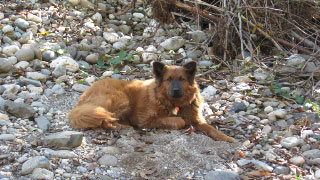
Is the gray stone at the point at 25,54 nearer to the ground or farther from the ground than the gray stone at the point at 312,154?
farther from the ground

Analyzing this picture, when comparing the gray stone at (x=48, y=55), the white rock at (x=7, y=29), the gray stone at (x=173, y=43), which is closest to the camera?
the gray stone at (x=48, y=55)

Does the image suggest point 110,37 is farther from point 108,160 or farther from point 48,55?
point 108,160

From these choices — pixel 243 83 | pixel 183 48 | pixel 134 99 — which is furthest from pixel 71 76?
pixel 243 83

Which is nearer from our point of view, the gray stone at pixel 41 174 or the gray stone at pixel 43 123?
the gray stone at pixel 41 174

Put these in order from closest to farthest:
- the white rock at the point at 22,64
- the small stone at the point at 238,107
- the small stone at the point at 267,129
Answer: the small stone at the point at 267,129
the small stone at the point at 238,107
the white rock at the point at 22,64

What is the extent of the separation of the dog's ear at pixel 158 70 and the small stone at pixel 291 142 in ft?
6.46

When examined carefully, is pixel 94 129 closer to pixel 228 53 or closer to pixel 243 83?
pixel 243 83

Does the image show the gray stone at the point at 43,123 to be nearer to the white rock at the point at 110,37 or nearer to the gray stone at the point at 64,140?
the gray stone at the point at 64,140

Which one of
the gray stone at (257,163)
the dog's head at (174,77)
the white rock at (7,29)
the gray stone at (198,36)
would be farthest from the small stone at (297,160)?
the white rock at (7,29)

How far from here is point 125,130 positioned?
17.5 ft

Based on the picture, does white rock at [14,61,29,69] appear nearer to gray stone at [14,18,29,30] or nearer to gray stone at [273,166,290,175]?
gray stone at [14,18,29,30]

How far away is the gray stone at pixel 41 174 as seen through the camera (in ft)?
12.0

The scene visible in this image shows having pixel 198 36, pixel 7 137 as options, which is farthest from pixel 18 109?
pixel 198 36

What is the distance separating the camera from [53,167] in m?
3.92
